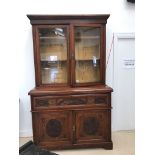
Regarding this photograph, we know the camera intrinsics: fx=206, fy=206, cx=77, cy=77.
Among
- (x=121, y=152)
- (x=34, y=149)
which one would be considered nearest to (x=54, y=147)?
(x=34, y=149)

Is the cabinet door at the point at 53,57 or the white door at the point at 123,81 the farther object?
the white door at the point at 123,81

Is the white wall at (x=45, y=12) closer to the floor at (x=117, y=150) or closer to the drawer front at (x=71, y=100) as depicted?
the drawer front at (x=71, y=100)

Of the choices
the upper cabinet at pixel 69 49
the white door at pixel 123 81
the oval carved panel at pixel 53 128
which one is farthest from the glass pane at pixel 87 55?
the oval carved panel at pixel 53 128

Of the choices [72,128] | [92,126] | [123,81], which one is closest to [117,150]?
[92,126]

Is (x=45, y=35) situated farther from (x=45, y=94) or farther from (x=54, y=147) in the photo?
(x=54, y=147)

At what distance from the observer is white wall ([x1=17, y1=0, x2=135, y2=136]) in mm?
3424

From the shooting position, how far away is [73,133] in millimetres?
3055

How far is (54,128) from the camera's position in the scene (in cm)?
304

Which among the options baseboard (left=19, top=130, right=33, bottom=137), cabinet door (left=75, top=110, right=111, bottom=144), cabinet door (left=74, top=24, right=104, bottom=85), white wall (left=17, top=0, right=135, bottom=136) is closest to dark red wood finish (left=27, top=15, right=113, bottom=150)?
cabinet door (left=75, top=110, right=111, bottom=144)

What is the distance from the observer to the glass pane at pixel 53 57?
3240 millimetres

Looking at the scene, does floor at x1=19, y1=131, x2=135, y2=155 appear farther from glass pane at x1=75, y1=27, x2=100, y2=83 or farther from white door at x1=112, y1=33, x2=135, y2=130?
glass pane at x1=75, y1=27, x2=100, y2=83

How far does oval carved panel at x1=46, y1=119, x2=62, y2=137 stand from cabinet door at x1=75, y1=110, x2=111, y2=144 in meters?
0.27

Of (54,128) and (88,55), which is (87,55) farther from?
(54,128)
